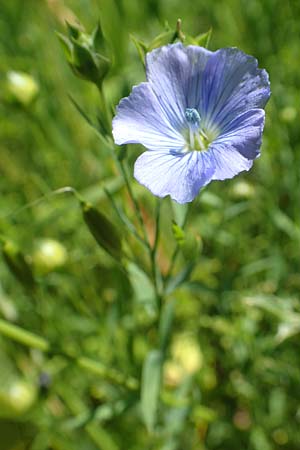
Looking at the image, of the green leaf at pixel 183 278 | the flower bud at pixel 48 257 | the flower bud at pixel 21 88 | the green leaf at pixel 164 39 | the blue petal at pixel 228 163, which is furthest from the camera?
the flower bud at pixel 21 88

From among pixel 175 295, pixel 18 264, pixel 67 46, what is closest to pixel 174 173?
pixel 67 46

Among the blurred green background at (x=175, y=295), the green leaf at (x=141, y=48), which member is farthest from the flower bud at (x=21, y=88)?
the green leaf at (x=141, y=48)

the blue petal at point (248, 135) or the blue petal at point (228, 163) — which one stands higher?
the blue petal at point (248, 135)

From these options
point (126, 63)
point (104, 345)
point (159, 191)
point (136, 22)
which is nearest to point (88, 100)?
point (126, 63)

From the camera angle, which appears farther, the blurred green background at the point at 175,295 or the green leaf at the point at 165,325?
the blurred green background at the point at 175,295

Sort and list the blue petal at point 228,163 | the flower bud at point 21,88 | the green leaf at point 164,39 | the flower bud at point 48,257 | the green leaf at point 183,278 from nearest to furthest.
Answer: the blue petal at point 228,163
the green leaf at point 164,39
the green leaf at point 183,278
the flower bud at point 48,257
the flower bud at point 21,88

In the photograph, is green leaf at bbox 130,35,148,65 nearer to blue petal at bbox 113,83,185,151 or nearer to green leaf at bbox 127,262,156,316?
blue petal at bbox 113,83,185,151

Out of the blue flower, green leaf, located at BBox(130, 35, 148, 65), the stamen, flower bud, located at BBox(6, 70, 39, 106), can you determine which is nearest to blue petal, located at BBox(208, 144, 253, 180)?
the blue flower

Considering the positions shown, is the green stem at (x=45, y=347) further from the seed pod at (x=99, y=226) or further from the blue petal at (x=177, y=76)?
the blue petal at (x=177, y=76)
